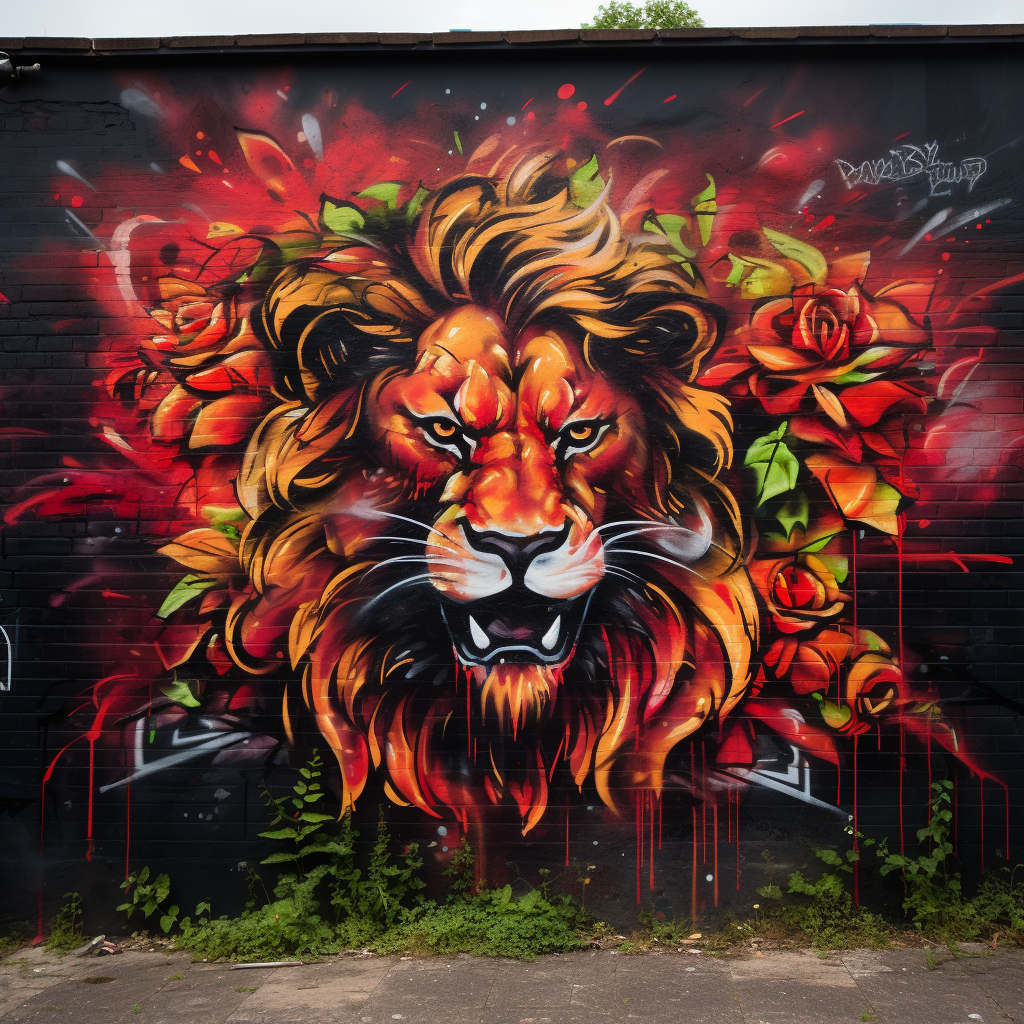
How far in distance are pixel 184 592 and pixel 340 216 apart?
2340 mm

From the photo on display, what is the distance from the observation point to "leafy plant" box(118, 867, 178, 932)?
185 inches

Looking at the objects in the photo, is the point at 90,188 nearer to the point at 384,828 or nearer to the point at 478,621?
the point at 478,621

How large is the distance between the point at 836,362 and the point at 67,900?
5.32 m

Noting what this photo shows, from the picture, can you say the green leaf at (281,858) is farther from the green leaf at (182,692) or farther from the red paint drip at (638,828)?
the red paint drip at (638,828)

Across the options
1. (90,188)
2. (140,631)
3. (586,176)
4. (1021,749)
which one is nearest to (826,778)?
(1021,749)

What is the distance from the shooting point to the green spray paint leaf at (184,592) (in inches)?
190

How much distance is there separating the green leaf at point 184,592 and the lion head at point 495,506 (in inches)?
10.0

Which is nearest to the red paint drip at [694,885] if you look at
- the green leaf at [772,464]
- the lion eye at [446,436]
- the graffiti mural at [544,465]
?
the graffiti mural at [544,465]

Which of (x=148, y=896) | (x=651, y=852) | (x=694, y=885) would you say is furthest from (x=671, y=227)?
(x=148, y=896)

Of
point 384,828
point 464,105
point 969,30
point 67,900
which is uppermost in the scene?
point 969,30

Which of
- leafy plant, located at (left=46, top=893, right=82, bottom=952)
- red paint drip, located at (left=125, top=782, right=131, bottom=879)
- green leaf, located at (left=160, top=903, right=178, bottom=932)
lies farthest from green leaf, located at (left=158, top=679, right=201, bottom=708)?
leafy plant, located at (left=46, top=893, right=82, bottom=952)

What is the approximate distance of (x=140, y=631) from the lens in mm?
4828

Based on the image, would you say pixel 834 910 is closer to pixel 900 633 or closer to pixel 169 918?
pixel 900 633

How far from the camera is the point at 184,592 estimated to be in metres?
4.83
